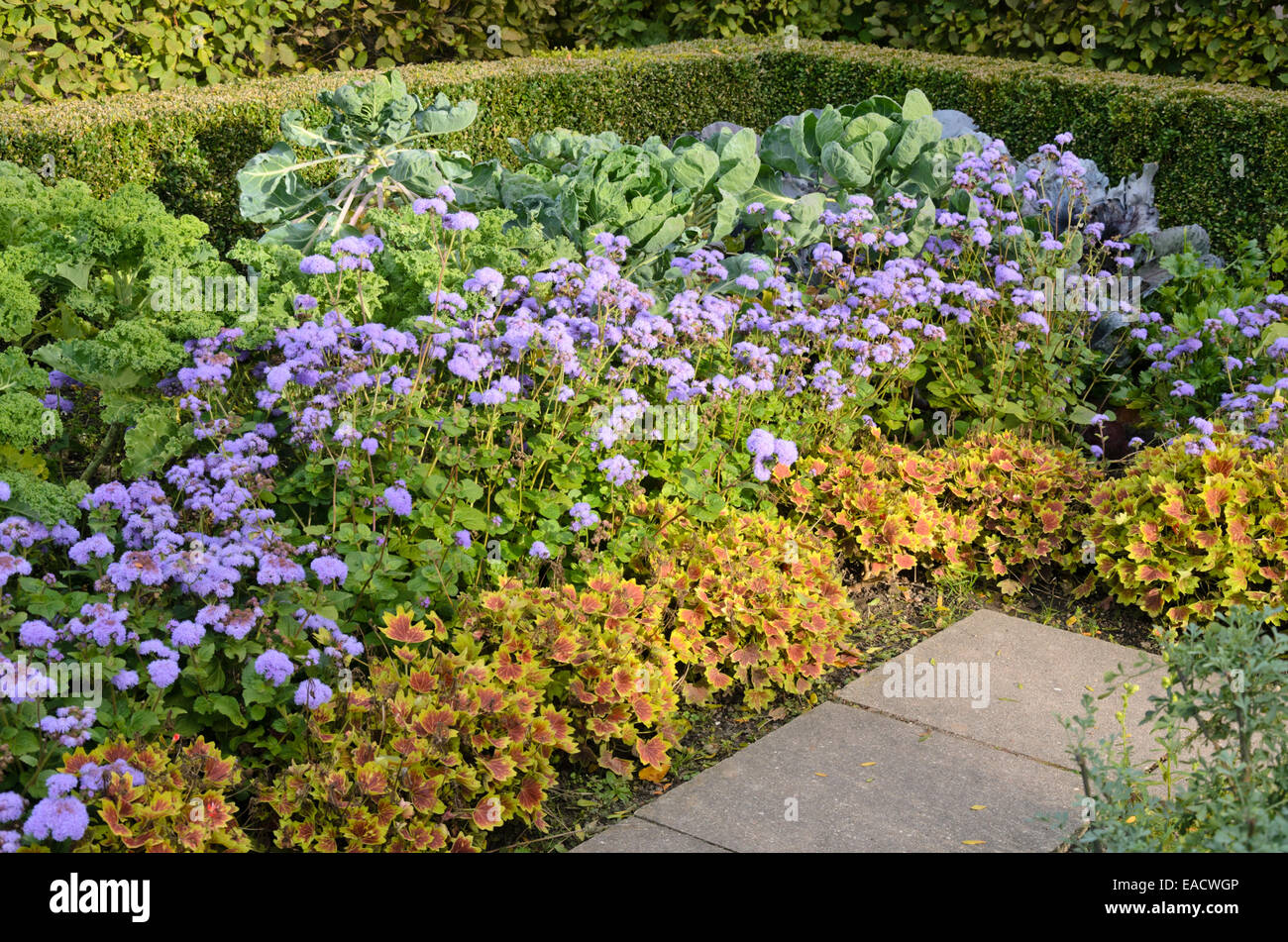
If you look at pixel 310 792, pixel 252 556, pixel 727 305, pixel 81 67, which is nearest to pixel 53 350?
pixel 252 556

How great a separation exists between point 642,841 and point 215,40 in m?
6.74

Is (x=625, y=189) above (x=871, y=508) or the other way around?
above

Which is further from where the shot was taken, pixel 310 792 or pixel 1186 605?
pixel 1186 605

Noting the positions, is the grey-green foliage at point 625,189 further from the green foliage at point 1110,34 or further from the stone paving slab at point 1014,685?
the green foliage at point 1110,34

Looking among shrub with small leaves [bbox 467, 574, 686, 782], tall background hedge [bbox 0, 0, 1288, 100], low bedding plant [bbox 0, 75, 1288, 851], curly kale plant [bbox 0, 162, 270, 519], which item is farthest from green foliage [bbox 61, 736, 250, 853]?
tall background hedge [bbox 0, 0, 1288, 100]

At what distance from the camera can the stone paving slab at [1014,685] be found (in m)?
3.75

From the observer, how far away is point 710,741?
12.3 feet

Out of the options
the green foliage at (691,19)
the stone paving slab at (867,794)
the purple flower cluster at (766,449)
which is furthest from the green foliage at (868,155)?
the green foliage at (691,19)

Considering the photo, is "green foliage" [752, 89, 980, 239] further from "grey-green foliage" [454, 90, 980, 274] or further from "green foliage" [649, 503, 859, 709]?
"green foliage" [649, 503, 859, 709]

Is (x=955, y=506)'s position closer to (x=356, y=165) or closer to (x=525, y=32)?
(x=356, y=165)

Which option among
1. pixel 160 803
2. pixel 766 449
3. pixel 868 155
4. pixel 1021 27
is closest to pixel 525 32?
pixel 1021 27

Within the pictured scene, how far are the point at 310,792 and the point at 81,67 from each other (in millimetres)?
6175

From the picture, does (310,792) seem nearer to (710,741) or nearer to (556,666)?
(556,666)

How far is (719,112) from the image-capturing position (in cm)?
878
